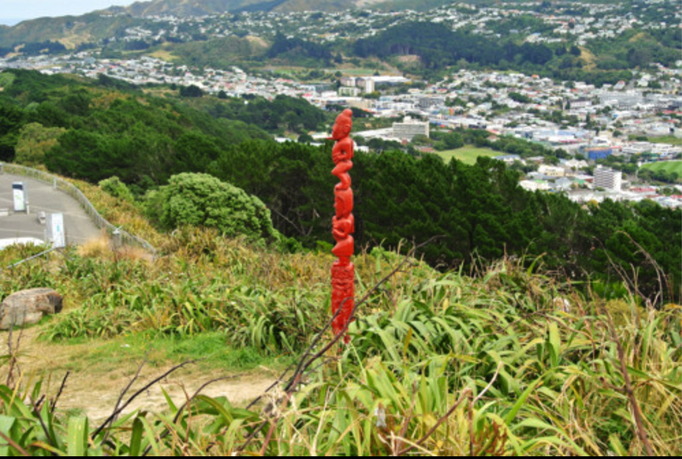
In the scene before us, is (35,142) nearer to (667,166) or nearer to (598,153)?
(667,166)

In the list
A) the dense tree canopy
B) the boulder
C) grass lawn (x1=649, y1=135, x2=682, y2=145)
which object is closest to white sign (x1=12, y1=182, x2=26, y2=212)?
the dense tree canopy

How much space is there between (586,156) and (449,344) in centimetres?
7909

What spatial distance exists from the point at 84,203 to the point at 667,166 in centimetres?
6650

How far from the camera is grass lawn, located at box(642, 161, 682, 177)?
69375 mm

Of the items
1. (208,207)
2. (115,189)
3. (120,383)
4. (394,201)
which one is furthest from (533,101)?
(120,383)

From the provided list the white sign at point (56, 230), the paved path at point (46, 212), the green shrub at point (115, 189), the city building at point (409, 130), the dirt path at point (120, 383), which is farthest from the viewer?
the city building at point (409, 130)

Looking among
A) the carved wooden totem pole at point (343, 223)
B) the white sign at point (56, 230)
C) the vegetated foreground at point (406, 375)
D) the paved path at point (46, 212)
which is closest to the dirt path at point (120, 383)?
the vegetated foreground at point (406, 375)

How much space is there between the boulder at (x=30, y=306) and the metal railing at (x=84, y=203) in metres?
2.76

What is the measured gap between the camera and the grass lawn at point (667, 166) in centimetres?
6938

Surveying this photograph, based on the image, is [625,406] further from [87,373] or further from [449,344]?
[87,373]

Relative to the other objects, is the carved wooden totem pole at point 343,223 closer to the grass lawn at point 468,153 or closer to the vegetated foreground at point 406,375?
the vegetated foreground at point 406,375

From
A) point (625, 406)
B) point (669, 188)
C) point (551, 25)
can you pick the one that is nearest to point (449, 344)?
point (625, 406)

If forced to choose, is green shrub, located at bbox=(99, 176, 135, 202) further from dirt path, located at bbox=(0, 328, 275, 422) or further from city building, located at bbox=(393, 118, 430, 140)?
city building, located at bbox=(393, 118, 430, 140)

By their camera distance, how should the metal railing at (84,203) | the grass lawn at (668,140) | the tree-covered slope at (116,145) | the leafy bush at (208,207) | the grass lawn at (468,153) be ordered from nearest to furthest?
the metal railing at (84,203) < the leafy bush at (208,207) < the tree-covered slope at (116,145) < the grass lawn at (468,153) < the grass lawn at (668,140)
